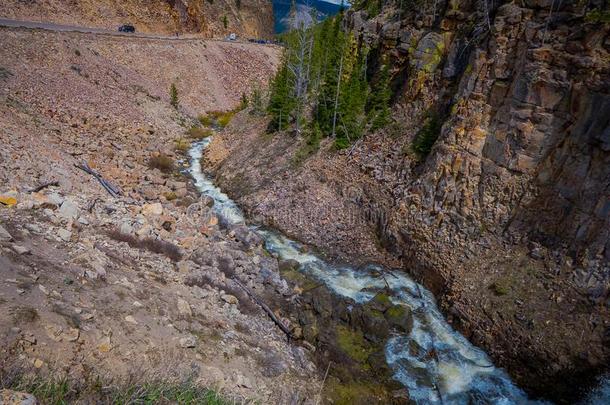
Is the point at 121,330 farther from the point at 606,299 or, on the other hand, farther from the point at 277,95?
the point at 277,95

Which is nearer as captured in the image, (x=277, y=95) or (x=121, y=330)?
(x=121, y=330)

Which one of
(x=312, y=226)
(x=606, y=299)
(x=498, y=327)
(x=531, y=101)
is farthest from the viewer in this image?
(x=312, y=226)

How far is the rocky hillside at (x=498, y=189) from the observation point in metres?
13.5

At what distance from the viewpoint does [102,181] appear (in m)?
22.5

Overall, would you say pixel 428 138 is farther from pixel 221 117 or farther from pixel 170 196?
pixel 221 117

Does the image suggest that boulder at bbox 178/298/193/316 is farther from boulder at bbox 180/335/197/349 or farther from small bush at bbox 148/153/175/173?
small bush at bbox 148/153/175/173

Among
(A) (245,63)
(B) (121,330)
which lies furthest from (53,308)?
(A) (245,63)

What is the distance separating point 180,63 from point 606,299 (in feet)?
161

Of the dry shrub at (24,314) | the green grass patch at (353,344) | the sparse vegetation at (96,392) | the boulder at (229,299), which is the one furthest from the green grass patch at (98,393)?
the green grass patch at (353,344)

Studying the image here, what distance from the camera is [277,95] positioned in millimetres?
Result: 30797

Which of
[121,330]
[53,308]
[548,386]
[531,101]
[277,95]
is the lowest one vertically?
[548,386]

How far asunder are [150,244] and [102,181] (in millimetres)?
8219

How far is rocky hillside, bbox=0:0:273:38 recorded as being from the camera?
4845cm

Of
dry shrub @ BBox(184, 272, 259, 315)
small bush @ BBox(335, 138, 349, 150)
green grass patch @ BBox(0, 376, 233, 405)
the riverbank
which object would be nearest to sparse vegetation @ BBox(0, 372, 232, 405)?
green grass patch @ BBox(0, 376, 233, 405)
